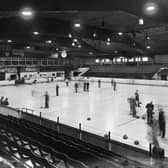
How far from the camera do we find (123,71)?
33.6m

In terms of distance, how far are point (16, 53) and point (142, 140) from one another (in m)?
21.9

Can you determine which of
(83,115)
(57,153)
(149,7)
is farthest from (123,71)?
(57,153)

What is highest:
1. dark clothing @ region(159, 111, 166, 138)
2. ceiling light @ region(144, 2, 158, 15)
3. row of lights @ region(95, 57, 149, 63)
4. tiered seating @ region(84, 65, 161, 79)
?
row of lights @ region(95, 57, 149, 63)

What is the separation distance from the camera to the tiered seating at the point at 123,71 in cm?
3009

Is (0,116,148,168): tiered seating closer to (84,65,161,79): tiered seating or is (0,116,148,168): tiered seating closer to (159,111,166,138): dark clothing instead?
(159,111,166,138): dark clothing

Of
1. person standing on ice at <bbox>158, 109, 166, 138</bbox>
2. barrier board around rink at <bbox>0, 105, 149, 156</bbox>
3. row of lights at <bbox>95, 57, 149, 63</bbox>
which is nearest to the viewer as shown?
barrier board around rink at <bbox>0, 105, 149, 156</bbox>

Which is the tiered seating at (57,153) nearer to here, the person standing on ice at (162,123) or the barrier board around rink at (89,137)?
the barrier board around rink at (89,137)

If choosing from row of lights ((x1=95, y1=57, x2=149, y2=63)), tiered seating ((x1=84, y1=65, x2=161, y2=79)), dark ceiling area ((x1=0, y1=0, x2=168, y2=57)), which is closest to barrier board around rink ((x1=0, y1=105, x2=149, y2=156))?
dark ceiling area ((x1=0, y1=0, x2=168, y2=57))

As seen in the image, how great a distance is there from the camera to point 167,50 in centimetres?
2652

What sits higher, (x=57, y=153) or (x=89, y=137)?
(x=57, y=153)

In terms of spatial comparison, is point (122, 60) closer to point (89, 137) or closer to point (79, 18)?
point (79, 18)

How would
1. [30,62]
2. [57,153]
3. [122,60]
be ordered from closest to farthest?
1. [57,153]
2. [30,62]
3. [122,60]

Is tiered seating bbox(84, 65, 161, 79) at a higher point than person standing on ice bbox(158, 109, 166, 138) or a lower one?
higher

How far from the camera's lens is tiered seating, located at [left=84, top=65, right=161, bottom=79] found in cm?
3009
